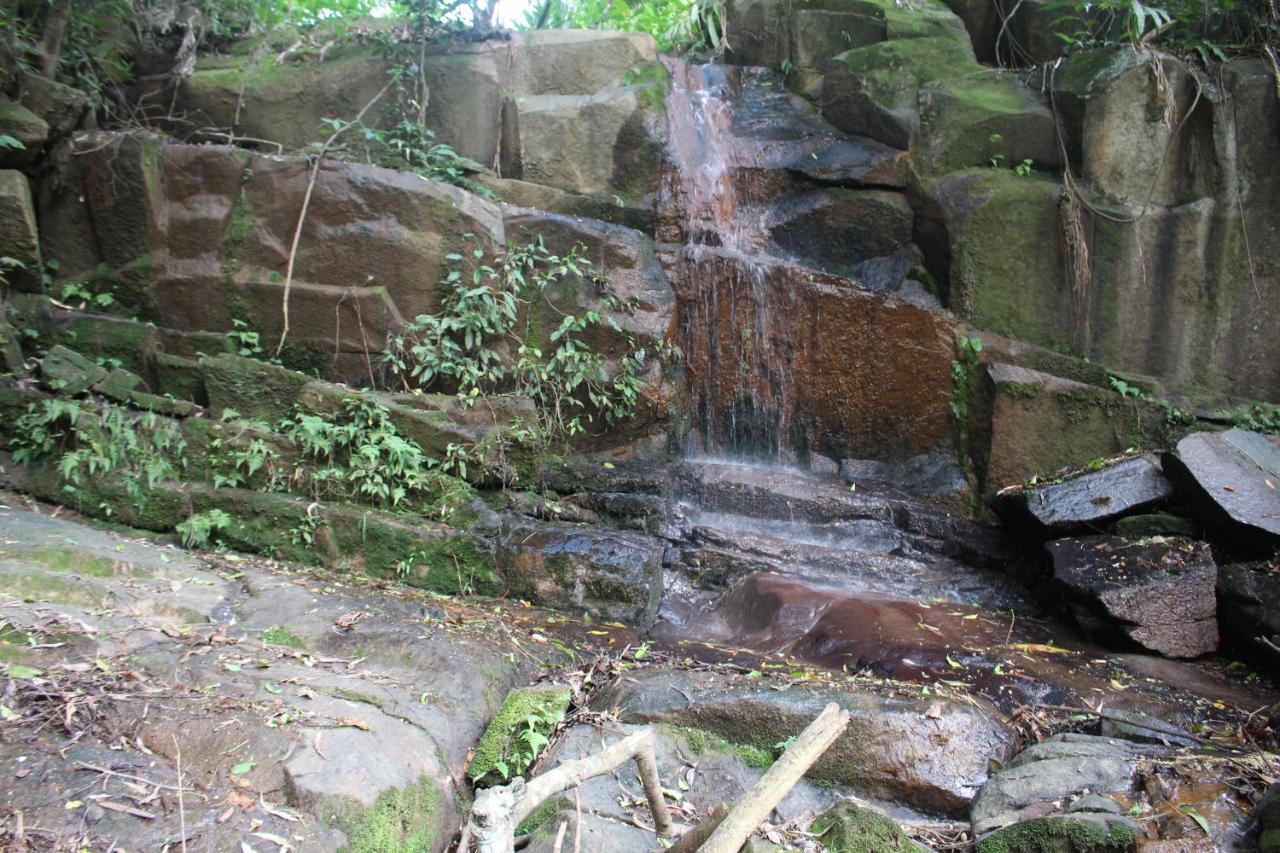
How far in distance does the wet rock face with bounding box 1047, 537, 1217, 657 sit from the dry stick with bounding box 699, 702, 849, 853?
13.6 ft

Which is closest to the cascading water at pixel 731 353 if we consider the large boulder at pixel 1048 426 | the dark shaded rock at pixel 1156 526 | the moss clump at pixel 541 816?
the large boulder at pixel 1048 426

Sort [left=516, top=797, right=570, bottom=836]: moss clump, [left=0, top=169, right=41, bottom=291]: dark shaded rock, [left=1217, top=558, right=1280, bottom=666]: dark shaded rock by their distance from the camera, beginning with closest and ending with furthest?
1. [left=516, top=797, right=570, bottom=836]: moss clump
2. [left=1217, top=558, right=1280, bottom=666]: dark shaded rock
3. [left=0, top=169, right=41, bottom=291]: dark shaded rock

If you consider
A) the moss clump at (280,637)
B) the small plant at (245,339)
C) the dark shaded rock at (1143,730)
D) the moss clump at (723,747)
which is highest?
the small plant at (245,339)

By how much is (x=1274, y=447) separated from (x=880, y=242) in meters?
4.28

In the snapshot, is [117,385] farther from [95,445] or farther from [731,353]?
[731,353]

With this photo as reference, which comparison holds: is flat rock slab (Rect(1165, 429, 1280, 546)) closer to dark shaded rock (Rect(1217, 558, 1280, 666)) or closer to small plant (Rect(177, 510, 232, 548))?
dark shaded rock (Rect(1217, 558, 1280, 666))

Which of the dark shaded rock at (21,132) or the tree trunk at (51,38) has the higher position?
the tree trunk at (51,38)

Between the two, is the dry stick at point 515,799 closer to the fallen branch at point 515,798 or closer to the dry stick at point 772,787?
the fallen branch at point 515,798

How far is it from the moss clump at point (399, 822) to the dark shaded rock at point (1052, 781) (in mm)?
2364

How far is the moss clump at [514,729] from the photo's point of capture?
3.94m

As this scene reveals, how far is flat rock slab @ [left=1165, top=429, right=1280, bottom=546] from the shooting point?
247 inches

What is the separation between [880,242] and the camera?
974 centimetres

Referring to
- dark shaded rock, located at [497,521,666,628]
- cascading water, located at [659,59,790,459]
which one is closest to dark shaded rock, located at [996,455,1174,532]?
cascading water, located at [659,59,790,459]

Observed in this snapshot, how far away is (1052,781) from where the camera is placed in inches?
155
